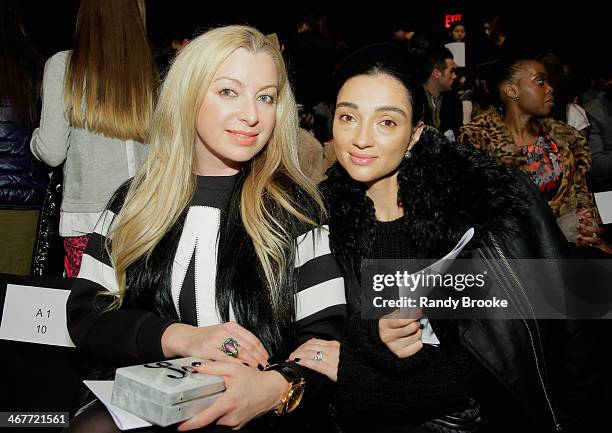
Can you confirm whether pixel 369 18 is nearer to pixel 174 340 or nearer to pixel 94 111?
pixel 94 111

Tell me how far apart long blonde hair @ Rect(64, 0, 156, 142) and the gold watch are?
1.51 m

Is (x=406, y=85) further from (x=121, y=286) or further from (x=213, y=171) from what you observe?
(x=121, y=286)

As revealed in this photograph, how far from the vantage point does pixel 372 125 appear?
202cm

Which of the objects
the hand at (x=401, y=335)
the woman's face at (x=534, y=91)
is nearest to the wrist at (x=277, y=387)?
the hand at (x=401, y=335)

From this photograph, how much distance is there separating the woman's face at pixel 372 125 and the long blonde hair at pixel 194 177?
7.1 inches

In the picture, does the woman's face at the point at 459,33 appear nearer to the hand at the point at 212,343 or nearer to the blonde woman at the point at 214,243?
the blonde woman at the point at 214,243

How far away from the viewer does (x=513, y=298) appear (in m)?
1.92

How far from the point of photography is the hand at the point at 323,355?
1.71 metres

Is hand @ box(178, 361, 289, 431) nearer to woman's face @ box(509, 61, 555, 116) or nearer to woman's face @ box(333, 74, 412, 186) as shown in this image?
woman's face @ box(333, 74, 412, 186)

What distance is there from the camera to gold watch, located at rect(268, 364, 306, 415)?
1.61 m

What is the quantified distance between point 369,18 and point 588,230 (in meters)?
7.27

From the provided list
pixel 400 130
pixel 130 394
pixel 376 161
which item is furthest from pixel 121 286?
pixel 400 130

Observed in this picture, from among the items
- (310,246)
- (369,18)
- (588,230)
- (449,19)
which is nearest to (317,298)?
(310,246)

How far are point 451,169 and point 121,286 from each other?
4.00ft
